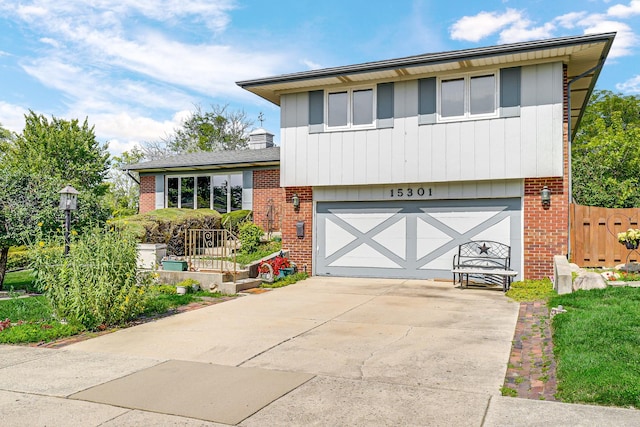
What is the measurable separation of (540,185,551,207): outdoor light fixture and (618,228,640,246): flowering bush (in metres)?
1.78

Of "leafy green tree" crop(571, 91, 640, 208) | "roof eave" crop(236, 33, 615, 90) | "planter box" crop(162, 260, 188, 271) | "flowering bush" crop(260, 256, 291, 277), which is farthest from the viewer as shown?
"leafy green tree" crop(571, 91, 640, 208)

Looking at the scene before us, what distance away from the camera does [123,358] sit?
607cm

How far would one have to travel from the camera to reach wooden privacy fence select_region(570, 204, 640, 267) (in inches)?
483

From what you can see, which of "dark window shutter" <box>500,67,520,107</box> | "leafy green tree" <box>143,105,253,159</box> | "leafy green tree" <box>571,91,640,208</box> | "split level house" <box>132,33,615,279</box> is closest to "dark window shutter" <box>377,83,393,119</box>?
"split level house" <box>132,33,615,279</box>

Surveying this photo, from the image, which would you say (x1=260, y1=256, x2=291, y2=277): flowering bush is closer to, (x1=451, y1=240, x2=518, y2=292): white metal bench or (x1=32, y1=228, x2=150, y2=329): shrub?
(x1=451, y1=240, x2=518, y2=292): white metal bench

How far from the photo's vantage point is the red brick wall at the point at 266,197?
1841 cm

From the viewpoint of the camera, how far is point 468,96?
483 inches

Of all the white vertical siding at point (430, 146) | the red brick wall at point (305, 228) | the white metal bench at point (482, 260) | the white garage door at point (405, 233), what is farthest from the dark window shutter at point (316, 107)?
the white metal bench at point (482, 260)

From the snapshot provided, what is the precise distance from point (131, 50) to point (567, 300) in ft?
48.9

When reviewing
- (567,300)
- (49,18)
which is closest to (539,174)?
(567,300)

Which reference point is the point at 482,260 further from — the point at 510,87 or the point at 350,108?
the point at 350,108

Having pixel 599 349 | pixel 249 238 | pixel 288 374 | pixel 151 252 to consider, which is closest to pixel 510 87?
pixel 599 349

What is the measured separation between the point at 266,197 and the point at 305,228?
4922 mm

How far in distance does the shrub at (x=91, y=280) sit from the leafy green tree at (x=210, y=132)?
35.0 m
